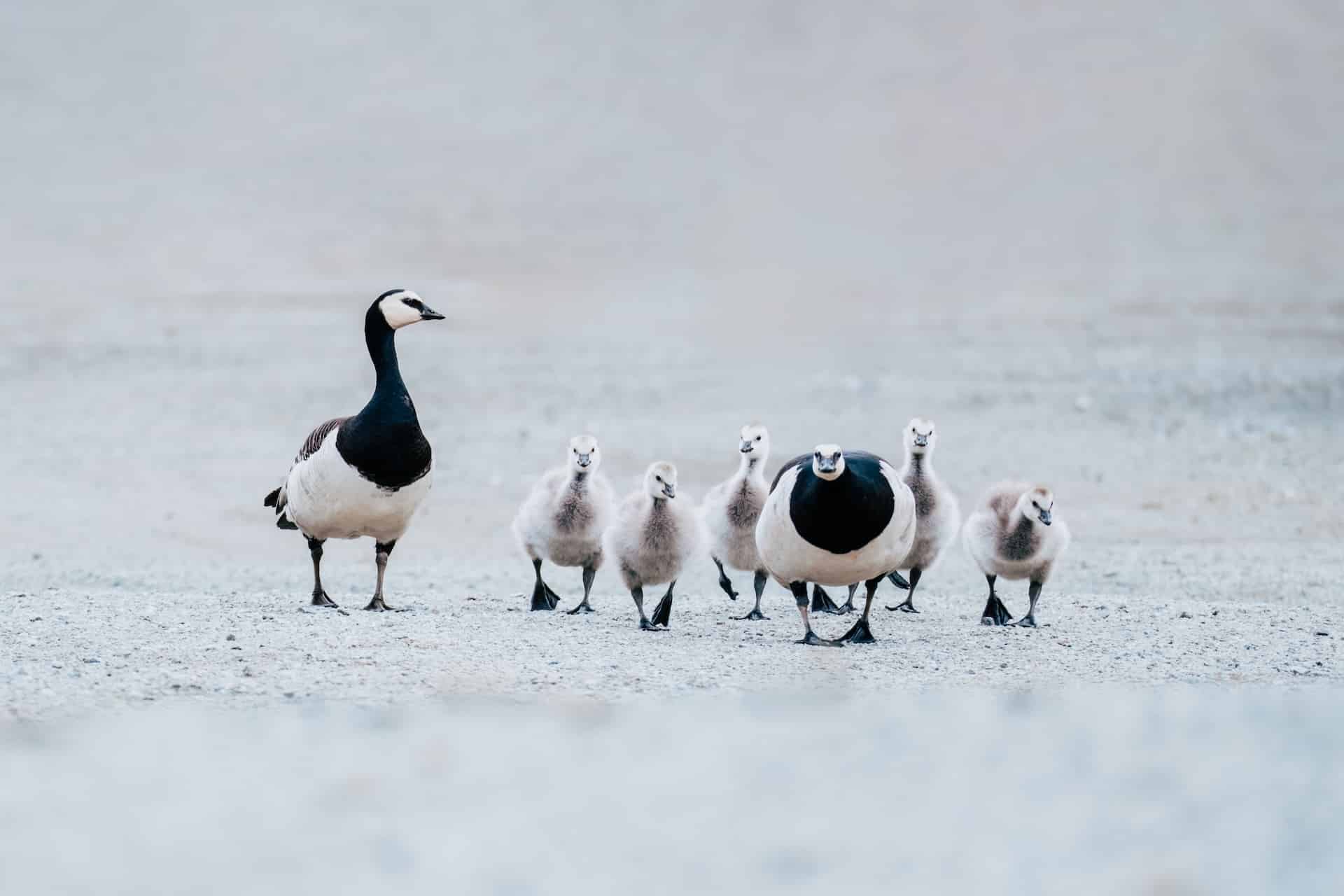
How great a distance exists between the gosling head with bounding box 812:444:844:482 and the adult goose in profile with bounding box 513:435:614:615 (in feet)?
7.87

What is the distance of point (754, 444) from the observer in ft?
39.4

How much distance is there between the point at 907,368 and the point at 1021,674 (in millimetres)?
17462

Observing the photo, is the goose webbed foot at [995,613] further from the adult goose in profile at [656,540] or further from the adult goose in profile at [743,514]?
the adult goose in profile at [656,540]

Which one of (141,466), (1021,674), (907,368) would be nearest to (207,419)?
(141,466)

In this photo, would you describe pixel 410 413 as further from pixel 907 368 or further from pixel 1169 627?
pixel 907 368

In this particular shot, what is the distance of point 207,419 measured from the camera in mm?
22688

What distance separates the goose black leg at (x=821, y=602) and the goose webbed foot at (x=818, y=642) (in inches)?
60.6

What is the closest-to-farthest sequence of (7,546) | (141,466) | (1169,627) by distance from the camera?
(1169,627) → (7,546) → (141,466)

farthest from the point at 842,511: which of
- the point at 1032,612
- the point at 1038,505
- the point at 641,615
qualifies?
the point at 1032,612

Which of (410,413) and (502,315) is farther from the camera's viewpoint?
(502,315)

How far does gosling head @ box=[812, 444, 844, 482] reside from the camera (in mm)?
9453

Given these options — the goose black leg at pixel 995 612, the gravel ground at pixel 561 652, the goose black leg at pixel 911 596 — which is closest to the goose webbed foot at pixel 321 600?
the gravel ground at pixel 561 652

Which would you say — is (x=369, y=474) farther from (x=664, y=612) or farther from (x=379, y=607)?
(x=664, y=612)

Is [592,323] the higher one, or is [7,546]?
[592,323]
